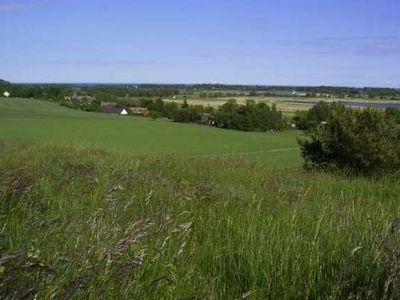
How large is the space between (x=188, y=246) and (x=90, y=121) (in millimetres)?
77135

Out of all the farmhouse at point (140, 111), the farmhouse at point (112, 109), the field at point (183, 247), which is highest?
the field at point (183, 247)

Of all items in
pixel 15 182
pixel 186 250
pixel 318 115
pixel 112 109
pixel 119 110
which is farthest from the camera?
pixel 112 109

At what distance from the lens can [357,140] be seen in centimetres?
2881

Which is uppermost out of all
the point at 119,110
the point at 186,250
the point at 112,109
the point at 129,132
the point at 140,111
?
the point at 186,250

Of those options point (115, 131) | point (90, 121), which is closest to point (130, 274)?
point (115, 131)

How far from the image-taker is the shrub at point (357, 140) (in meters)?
28.2

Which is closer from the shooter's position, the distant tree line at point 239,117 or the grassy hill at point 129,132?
the grassy hill at point 129,132

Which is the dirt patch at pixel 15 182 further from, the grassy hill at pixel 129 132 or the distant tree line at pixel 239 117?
the distant tree line at pixel 239 117

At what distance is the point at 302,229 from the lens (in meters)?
4.16

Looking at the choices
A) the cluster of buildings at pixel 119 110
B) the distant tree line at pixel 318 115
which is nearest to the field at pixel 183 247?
the distant tree line at pixel 318 115

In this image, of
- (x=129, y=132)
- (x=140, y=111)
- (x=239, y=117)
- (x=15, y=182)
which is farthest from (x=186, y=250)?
(x=140, y=111)

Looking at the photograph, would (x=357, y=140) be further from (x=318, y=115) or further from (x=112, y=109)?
(x=112, y=109)

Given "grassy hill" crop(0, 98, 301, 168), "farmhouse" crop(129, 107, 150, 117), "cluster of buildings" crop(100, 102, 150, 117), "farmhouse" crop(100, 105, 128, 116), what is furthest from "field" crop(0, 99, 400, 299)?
"farmhouse" crop(129, 107, 150, 117)

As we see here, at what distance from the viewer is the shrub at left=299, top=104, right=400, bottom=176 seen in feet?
92.7
